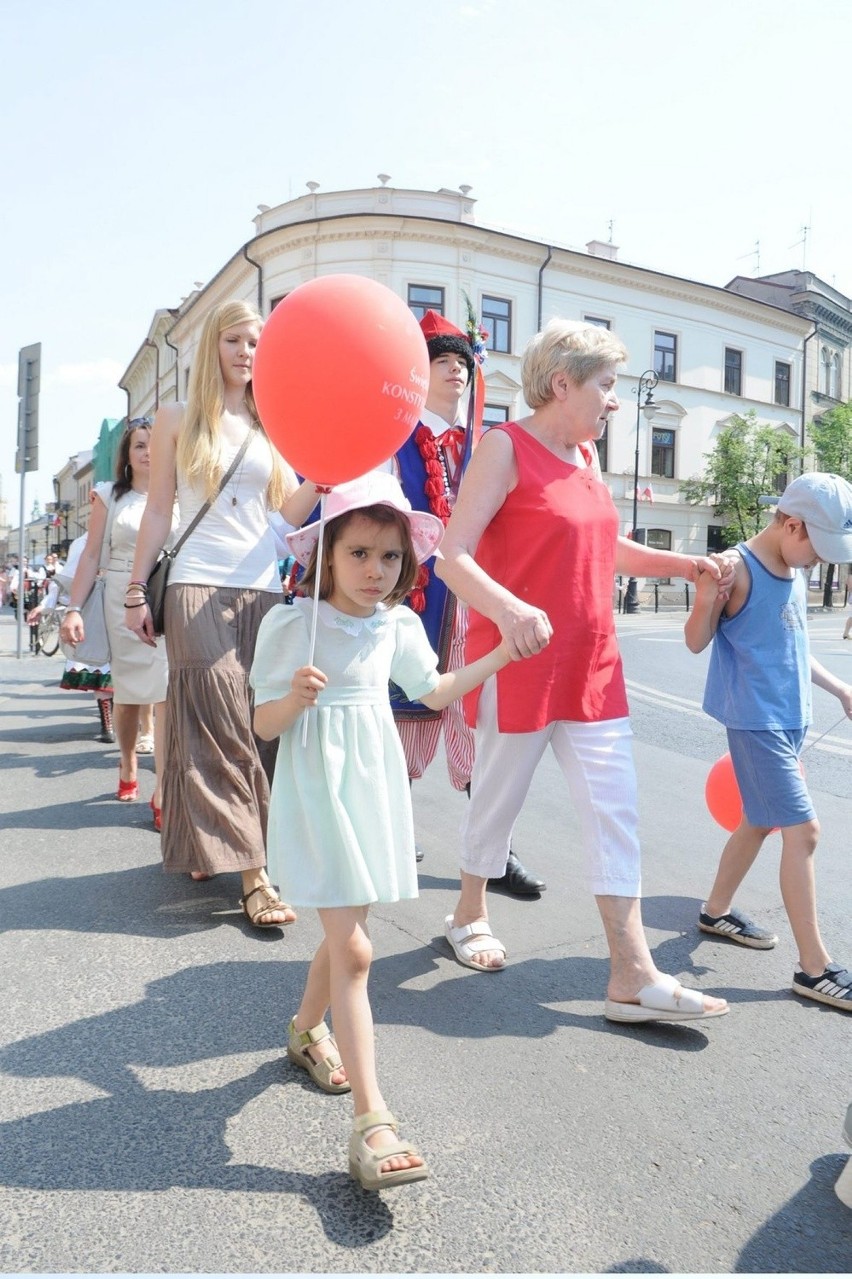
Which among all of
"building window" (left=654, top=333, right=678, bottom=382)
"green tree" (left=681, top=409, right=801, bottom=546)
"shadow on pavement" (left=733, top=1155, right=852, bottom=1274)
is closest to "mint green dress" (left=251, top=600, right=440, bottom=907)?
"shadow on pavement" (left=733, top=1155, right=852, bottom=1274)

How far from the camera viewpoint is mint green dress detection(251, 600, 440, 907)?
2.17 m

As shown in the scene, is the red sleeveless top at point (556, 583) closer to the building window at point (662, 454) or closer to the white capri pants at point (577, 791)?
the white capri pants at point (577, 791)

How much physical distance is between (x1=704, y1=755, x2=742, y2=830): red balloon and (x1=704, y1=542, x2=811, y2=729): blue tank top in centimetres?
47

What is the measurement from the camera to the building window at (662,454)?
40.3 m

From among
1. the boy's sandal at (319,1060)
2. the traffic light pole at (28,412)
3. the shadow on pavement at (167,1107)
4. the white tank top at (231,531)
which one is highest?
the traffic light pole at (28,412)

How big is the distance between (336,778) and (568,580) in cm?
102

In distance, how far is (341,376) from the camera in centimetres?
234

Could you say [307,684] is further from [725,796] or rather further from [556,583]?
[725,796]

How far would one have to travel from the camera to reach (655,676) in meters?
11.7

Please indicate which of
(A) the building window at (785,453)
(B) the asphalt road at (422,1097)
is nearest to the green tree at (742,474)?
(A) the building window at (785,453)

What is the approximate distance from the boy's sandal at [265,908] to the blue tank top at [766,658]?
63.6 inches

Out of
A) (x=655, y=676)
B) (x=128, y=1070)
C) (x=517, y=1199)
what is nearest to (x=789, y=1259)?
(x=517, y=1199)

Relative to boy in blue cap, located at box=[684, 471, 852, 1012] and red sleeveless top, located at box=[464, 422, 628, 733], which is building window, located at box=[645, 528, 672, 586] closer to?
boy in blue cap, located at box=[684, 471, 852, 1012]

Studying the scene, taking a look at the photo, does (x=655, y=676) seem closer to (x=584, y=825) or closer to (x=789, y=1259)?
(x=584, y=825)
